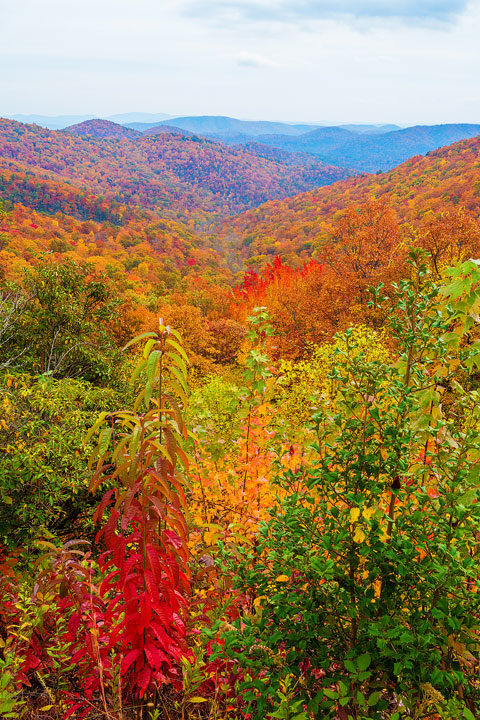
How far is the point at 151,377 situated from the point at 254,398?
2846 millimetres

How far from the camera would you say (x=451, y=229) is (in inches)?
811

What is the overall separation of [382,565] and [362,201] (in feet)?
326

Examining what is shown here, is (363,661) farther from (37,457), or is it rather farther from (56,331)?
(56,331)

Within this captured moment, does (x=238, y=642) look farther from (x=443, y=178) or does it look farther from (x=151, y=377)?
(x=443, y=178)

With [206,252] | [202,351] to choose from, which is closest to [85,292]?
[202,351]

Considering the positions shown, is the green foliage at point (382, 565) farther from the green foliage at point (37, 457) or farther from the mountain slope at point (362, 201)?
the mountain slope at point (362, 201)

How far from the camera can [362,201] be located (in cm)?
9231

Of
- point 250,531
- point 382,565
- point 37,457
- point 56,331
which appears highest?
point 382,565

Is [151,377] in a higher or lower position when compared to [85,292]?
higher

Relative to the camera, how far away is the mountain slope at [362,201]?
221ft

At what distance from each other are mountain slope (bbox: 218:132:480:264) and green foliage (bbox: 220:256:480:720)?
193ft

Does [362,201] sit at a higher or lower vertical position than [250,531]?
higher

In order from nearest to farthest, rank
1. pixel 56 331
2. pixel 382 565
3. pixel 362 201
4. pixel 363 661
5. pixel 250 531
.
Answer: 1. pixel 363 661
2. pixel 382 565
3. pixel 250 531
4. pixel 56 331
5. pixel 362 201

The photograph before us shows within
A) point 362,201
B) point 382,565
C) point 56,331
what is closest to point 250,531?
point 382,565
